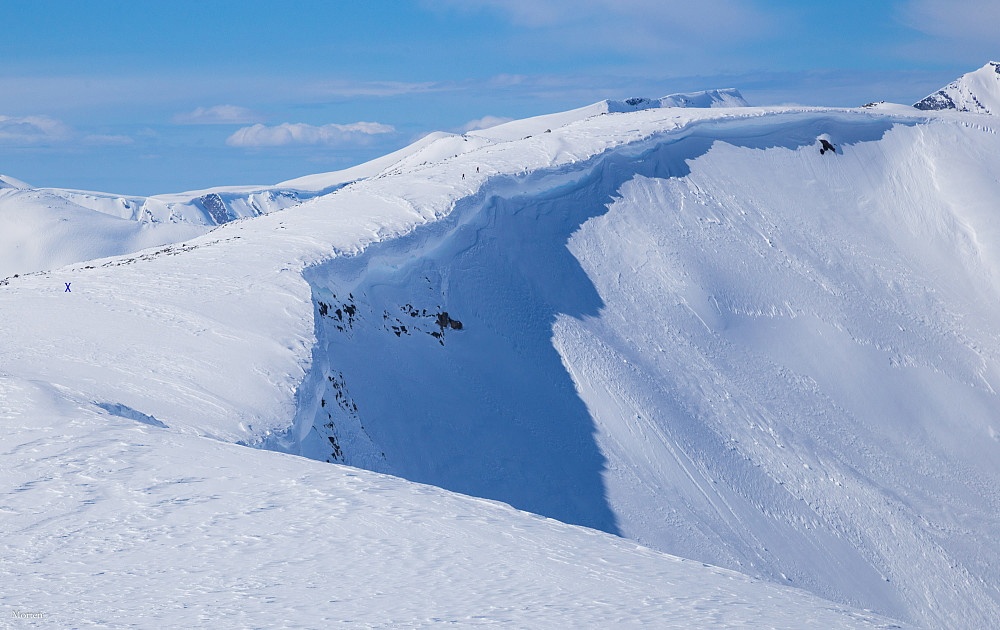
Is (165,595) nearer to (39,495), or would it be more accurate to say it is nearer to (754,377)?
(39,495)

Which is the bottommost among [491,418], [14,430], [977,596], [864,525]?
[977,596]

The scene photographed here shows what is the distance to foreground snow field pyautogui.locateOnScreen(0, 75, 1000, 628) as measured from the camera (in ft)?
26.0

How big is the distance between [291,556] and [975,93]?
252 feet

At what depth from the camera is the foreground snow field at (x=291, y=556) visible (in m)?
6.02

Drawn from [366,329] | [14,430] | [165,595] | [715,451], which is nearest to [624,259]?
[715,451]

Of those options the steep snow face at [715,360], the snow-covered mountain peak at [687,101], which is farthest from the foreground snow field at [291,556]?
the snow-covered mountain peak at [687,101]

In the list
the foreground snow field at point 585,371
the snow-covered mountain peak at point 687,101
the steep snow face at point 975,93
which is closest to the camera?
the foreground snow field at point 585,371

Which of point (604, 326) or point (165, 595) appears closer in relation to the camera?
point (165, 595)

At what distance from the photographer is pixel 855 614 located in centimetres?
690

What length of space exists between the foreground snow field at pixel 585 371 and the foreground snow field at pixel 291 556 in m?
0.04

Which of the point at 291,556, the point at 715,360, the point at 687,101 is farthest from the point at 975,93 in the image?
the point at 291,556

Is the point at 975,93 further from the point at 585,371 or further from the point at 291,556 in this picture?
the point at 291,556

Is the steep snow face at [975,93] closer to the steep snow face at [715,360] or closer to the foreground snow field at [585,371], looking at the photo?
the foreground snow field at [585,371]

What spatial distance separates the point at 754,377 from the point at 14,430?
1920 centimetres
